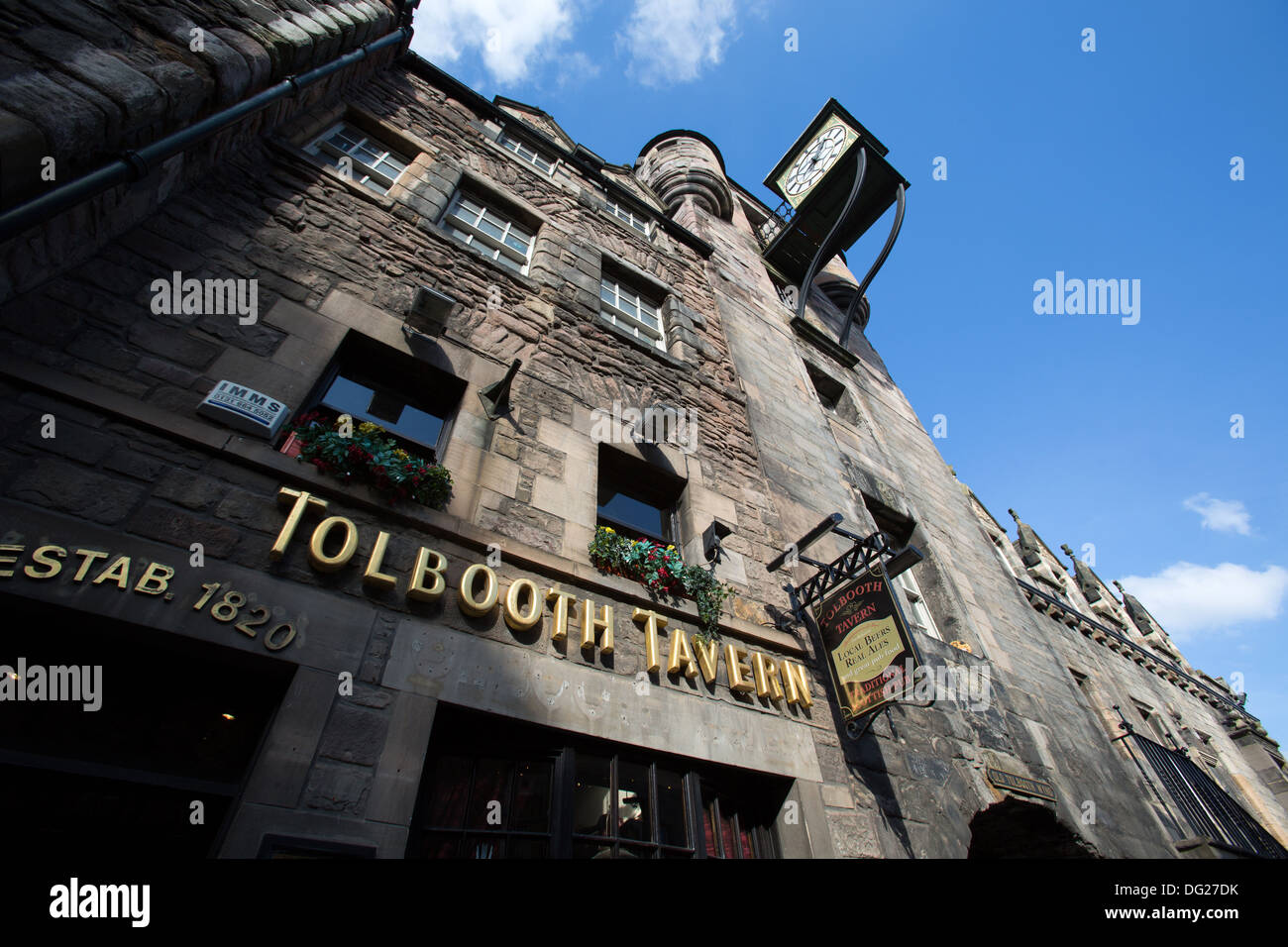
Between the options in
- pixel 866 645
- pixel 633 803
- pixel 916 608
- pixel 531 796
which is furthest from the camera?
pixel 916 608

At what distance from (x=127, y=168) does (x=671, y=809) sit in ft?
19.0

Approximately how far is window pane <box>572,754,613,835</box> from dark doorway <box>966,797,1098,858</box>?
4.86 meters

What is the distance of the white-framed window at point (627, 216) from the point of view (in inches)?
443

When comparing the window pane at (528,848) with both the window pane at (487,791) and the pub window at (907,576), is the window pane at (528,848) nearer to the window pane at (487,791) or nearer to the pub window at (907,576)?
Answer: the window pane at (487,791)

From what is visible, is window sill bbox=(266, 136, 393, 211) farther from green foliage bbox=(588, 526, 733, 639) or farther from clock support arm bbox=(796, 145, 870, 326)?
clock support arm bbox=(796, 145, 870, 326)

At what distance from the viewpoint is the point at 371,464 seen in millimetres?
4059

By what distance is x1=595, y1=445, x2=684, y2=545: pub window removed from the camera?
617 centimetres

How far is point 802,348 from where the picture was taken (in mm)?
Answer: 13367

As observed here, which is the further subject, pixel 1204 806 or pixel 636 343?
pixel 1204 806

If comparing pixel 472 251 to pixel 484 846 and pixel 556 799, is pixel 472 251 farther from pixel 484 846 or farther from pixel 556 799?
pixel 484 846

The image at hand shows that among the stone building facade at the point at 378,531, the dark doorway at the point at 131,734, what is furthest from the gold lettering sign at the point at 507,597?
the dark doorway at the point at 131,734

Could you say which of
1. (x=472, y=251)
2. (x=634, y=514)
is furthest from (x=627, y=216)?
(x=634, y=514)
